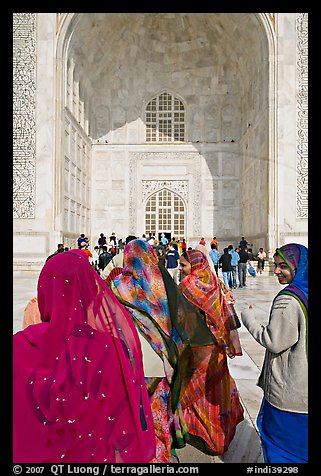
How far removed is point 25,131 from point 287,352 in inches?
512

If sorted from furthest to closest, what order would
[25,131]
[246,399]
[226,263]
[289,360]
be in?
[25,131], [226,263], [246,399], [289,360]

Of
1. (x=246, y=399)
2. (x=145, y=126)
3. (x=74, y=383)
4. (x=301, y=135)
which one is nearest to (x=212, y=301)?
(x=246, y=399)

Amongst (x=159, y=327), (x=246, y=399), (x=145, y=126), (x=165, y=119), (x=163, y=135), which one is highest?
(x=165, y=119)

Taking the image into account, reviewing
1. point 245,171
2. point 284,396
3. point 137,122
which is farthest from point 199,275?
point 137,122

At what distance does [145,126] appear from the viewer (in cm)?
1908

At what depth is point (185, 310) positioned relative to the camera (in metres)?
2.24

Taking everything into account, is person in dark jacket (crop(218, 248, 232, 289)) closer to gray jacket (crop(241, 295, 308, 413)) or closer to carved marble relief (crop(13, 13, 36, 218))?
carved marble relief (crop(13, 13, 36, 218))

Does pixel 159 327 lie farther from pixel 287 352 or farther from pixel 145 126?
pixel 145 126

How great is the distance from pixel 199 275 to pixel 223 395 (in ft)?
2.31

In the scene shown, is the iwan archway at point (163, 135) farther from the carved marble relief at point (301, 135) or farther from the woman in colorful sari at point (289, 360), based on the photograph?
the woman in colorful sari at point (289, 360)

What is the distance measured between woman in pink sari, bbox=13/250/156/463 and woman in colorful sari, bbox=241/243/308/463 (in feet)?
2.35

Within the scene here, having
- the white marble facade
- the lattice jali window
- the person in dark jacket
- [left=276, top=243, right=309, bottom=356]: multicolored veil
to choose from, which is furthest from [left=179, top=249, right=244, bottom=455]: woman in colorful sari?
the lattice jali window

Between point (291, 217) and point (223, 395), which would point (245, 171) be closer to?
point (291, 217)

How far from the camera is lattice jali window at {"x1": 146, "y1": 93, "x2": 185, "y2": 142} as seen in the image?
1908 centimetres
